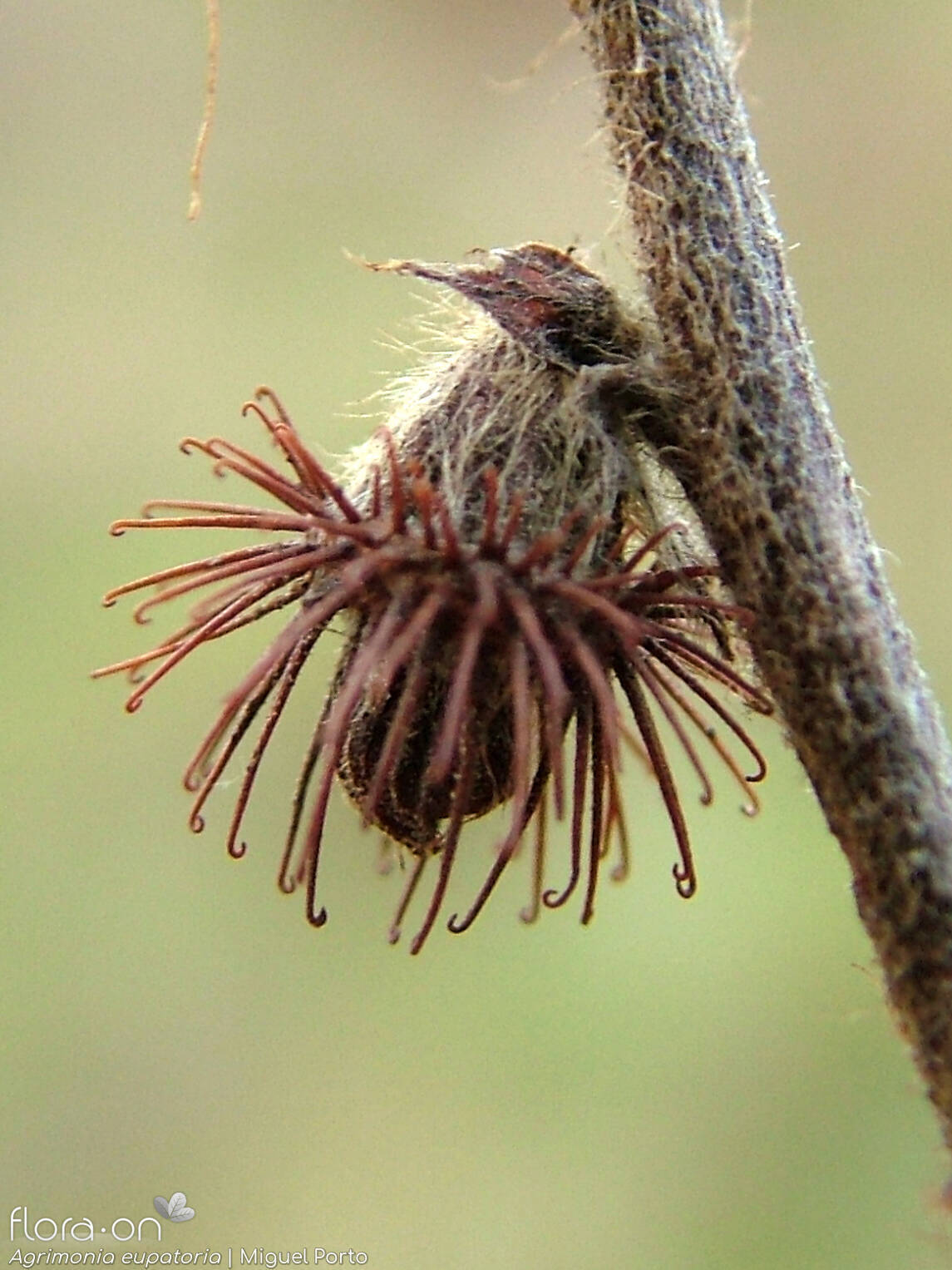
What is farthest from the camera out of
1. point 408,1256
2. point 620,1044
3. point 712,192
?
point 620,1044

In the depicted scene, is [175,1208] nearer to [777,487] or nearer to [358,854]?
[358,854]

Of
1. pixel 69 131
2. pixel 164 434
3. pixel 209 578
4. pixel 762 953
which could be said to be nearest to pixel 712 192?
pixel 209 578

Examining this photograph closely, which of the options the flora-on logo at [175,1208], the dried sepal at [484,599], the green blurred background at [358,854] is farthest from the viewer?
the green blurred background at [358,854]

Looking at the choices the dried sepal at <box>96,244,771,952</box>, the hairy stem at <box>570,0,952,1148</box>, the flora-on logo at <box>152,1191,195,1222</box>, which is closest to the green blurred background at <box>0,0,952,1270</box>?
the flora-on logo at <box>152,1191,195,1222</box>

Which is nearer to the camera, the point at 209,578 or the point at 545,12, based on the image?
the point at 209,578

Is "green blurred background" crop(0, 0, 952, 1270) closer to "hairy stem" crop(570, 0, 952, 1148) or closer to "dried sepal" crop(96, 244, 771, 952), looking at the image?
"hairy stem" crop(570, 0, 952, 1148)

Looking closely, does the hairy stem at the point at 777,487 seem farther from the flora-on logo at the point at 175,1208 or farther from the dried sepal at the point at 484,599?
the flora-on logo at the point at 175,1208

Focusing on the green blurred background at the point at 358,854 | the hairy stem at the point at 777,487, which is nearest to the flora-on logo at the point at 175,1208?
the green blurred background at the point at 358,854

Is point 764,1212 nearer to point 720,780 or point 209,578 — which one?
point 720,780
